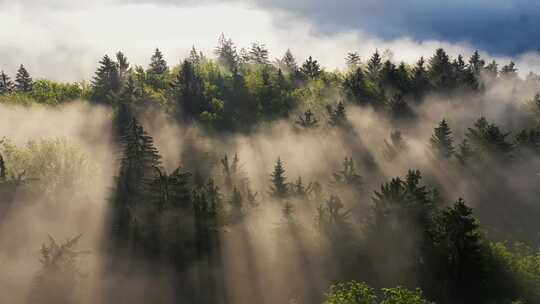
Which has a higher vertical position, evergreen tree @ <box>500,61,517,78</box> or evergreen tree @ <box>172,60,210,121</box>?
evergreen tree @ <box>500,61,517,78</box>

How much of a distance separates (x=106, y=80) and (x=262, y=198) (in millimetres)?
79914

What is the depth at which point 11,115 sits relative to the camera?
135 metres

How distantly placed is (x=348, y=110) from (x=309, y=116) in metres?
19.7

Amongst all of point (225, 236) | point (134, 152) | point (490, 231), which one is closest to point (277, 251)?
point (225, 236)

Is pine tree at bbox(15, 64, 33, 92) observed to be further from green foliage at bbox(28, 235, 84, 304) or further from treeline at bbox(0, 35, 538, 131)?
green foliage at bbox(28, 235, 84, 304)

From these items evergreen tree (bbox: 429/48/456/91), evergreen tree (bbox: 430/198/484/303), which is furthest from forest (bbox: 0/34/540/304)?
evergreen tree (bbox: 429/48/456/91)

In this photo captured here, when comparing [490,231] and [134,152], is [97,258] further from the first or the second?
[490,231]

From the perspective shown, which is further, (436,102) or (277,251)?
(436,102)

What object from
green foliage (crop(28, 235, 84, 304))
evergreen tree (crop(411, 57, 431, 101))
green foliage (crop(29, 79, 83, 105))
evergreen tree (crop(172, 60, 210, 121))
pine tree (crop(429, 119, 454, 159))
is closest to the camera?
green foliage (crop(28, 235, 84, 304))

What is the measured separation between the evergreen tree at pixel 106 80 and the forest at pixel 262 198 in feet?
1.46

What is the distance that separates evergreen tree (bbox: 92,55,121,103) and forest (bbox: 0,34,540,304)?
45cm

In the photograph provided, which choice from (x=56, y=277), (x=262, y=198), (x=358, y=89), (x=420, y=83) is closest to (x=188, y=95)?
(x=358, y=89)

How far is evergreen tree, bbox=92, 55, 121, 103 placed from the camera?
15150cm

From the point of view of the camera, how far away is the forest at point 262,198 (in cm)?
6906
